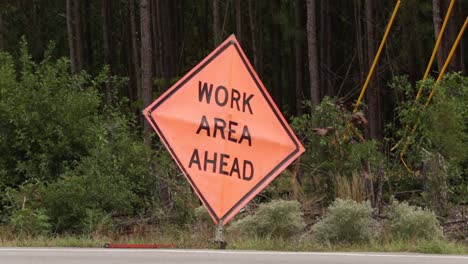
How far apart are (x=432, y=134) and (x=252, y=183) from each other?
178 inches

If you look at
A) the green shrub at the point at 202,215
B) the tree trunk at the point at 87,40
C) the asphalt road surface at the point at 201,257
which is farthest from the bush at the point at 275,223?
the tree trunk at the point at 87,40

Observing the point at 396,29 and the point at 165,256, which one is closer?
the point at 165,256

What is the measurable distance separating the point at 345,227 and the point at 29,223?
4541mm

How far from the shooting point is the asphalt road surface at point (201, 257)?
32.0ft

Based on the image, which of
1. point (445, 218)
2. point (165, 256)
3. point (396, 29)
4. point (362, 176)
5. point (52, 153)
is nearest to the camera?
point (165, 256)

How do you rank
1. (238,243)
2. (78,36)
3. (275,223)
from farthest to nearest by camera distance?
1. (78,36)
2. (275,223)
3. (238,243)

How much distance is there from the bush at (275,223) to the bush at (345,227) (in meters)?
0.37

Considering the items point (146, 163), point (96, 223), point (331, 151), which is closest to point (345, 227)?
point (331, 151)

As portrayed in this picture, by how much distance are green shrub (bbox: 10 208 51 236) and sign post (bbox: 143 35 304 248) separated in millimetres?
3147

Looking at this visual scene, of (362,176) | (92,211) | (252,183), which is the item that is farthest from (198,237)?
(362,176)

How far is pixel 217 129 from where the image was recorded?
1125cm

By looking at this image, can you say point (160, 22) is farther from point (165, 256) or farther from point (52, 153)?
point (165, 256)

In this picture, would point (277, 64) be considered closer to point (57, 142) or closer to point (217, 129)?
point (57, 142)

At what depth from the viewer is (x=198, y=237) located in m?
12.3
